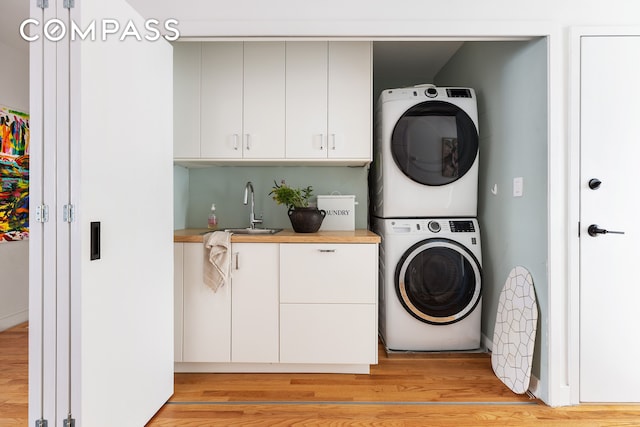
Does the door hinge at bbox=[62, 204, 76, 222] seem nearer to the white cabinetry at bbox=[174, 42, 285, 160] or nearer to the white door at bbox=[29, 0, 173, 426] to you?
the white door at bbox=[29, 0, 173, 426]

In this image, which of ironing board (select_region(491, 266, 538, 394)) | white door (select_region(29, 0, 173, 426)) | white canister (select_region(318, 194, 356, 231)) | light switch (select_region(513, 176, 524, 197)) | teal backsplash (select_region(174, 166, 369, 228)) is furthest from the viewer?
teal backsplash (select_region(174, 166, 369, 228))

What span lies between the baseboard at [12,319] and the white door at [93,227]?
2.29 meters

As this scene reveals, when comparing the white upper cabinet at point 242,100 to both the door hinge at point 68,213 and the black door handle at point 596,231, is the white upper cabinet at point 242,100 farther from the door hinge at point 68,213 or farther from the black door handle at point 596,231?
the black door handle at point 596,231

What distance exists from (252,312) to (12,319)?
2.46 m

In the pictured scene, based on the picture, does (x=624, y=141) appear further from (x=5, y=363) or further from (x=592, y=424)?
(x=5, y=363)

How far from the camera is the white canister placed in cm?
299

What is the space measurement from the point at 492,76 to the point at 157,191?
231 cm

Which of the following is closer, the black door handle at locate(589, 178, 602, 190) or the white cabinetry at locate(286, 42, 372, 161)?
the black door handle at locate(589, 178, 602, 190)

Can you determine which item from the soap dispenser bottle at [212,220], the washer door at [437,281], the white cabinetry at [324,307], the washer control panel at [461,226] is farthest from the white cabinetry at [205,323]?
the washer control panel at [461,226]

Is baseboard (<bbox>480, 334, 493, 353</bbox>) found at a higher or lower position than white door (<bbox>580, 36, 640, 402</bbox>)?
lower

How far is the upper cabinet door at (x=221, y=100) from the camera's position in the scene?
270 cm

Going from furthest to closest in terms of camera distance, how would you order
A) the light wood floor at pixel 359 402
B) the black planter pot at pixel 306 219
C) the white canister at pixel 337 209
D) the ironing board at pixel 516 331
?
the white canister at pixel 337 209 < the black planter pot at pixel 306 219 < the ironing board at pixel 516 331 < the light wood floor at pixel 359 402

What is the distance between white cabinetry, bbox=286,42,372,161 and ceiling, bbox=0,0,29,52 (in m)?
1.84

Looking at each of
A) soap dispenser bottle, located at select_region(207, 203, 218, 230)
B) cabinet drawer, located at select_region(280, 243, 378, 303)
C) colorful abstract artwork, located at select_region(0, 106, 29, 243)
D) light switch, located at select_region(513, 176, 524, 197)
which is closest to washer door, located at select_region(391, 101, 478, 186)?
light switch, located at select_region(513, 176, 524, 197)
